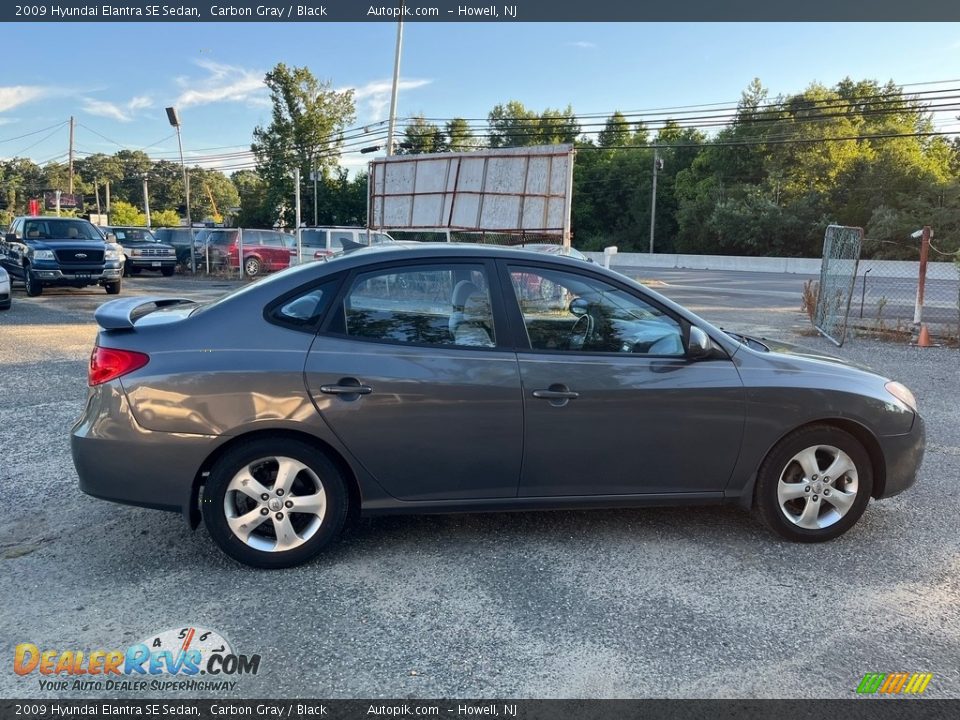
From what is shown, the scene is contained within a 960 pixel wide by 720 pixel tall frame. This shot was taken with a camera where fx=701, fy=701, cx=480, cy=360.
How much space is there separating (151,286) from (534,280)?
65.2ft

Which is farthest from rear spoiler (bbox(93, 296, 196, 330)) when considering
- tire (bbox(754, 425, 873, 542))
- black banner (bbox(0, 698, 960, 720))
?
tire (bbox(754, 425, 873, 542))

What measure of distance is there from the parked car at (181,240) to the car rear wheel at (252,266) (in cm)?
220

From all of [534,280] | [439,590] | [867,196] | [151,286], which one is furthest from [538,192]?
[867,196]

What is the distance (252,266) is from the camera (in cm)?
2323

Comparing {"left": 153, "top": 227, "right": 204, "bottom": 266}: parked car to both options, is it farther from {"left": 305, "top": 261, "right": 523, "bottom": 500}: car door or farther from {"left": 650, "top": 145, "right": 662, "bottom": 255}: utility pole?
{"left": 650, "top": 145, "right": 662, "bottom": 255}: utility pole

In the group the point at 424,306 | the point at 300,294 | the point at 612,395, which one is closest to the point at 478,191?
the point at 424,306

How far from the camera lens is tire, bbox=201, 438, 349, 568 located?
3.38 metres

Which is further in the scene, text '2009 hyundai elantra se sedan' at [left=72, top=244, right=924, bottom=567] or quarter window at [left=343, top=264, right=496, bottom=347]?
quarter window at [left=343, top=264, right=496, bottom=347]

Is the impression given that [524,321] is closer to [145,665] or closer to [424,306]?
[424,306]

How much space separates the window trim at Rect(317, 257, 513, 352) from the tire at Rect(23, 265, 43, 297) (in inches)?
625

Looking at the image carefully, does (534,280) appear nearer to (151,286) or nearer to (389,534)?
(389,534)

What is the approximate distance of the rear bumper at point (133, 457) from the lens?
3314 mm

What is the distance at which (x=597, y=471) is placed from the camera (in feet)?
12.0

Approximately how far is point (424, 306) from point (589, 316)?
884 mm
